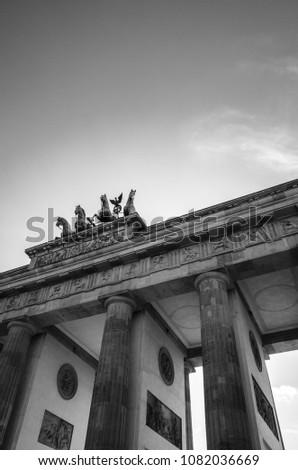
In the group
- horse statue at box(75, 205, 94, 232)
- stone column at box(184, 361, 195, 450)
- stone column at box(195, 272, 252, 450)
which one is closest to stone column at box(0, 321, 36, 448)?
horse statue at box(75, 205, 94, 232)

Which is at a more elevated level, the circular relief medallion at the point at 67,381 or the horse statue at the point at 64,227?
the horse statue at the point at 64,227

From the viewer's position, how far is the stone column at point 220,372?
34.6 ft

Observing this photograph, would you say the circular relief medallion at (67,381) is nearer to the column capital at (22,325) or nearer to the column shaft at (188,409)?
the column capital at (22,325)

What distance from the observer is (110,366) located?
14.2 meters

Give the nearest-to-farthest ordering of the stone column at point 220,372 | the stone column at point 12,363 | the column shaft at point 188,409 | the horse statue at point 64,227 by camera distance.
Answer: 1. the stone column at point 220,372
2. the stone column at point 12,363
3. the column shaft at point 188,409
4. the horse statue at point 64,227

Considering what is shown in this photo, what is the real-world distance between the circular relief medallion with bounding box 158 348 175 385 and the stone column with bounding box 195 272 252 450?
5133mm

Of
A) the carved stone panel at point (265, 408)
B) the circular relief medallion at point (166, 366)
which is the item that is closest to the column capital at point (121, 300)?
the circular relief medallion at point (166, 366)

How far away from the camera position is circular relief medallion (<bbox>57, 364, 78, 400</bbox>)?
1953 centimetres

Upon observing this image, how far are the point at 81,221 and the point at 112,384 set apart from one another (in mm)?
13138

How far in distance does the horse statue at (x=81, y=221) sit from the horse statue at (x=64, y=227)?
636 millimetres

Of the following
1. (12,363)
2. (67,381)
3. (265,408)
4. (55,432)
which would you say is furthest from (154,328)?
(55,432)

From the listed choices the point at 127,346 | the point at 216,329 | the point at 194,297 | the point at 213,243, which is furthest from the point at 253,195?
the point at 127,346

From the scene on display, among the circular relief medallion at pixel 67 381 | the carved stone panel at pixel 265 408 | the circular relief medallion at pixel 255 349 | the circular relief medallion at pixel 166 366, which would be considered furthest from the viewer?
the circular relief medallion at pixel 67 381

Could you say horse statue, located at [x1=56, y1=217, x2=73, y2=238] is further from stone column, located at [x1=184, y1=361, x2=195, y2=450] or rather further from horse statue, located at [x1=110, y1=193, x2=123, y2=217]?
stone column, located at [x1=184, y1=361, x2=195, y2=450]
